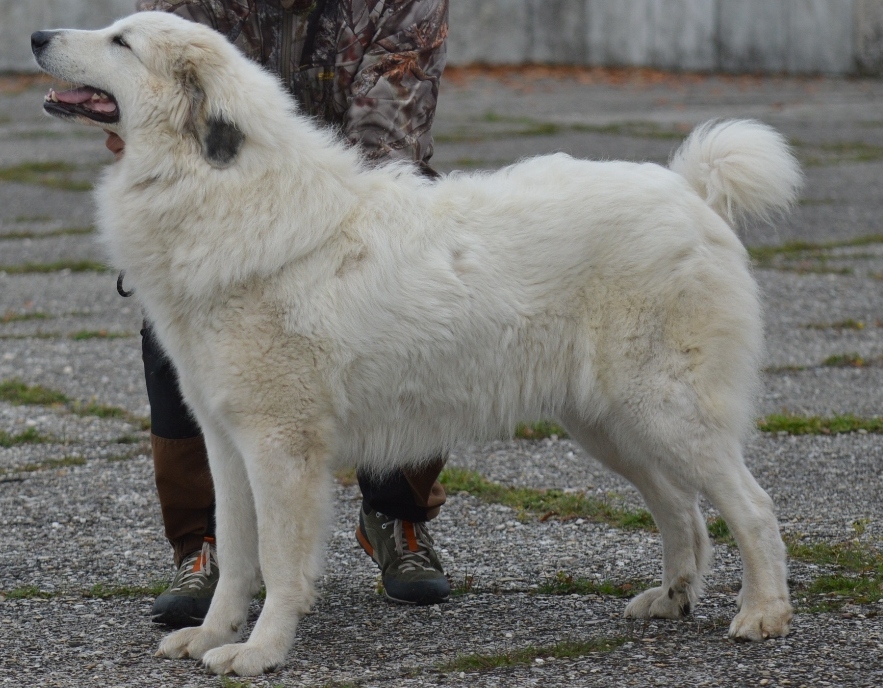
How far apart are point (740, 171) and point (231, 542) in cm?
212

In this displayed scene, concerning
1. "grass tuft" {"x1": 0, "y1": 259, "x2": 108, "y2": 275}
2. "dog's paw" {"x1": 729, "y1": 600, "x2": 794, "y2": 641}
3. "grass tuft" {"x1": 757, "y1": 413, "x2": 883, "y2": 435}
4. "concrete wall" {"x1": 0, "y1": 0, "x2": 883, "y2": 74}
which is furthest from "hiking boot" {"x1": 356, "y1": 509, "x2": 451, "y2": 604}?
"concrete wall" {"x1": 0, "y1": 0, "x2": 883, "y2": 74}

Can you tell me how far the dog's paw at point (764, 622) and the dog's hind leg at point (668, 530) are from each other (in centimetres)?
28

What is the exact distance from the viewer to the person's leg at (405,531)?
4336 millimetres

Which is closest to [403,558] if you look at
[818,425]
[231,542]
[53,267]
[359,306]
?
[231,542]

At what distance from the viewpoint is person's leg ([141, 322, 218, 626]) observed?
14.3 feet

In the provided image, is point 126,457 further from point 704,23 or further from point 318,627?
point 704,23

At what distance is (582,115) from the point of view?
1942 cm

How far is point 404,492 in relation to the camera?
4.55m

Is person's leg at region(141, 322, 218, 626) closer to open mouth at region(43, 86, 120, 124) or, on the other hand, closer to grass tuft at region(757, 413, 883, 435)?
open mouth at region(43, 86, 120, 124)

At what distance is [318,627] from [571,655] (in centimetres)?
89

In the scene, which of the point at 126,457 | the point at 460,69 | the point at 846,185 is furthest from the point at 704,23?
the point at 126,457

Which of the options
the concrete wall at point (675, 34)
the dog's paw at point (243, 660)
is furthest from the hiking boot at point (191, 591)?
the concrete wall at point (675, 34)

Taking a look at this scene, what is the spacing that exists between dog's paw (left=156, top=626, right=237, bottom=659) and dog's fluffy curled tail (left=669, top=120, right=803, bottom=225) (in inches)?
86.6

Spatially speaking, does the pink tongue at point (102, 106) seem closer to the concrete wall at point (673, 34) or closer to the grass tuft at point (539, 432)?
the grass tuft at point (539, 432)
